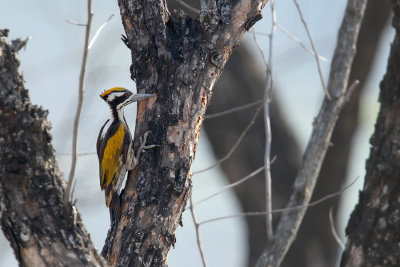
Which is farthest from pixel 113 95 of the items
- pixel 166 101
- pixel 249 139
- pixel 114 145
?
pixel 249 139

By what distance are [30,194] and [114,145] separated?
2.60m

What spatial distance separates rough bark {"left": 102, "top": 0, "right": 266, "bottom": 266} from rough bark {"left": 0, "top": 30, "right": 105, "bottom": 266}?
0.80 m

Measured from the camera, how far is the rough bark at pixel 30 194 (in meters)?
2.78

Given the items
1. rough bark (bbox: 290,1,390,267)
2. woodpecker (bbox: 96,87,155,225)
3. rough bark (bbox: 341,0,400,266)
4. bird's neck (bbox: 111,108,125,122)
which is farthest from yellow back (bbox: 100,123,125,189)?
rough bark (bbox: 290,1,390,267)

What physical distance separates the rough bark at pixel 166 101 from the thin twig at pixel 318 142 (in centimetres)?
121

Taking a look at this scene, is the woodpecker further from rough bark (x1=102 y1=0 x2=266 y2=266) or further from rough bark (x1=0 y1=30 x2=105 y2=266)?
rough bark (x1=0 y1=30 x2=105 y2=266)

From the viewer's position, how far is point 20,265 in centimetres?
283

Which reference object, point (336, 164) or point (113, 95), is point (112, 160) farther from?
point (336, 164)

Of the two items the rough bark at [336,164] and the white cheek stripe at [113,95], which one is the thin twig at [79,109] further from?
the rough bark at [336,164]

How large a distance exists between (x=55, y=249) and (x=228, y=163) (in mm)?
5098

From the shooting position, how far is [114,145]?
5.40m

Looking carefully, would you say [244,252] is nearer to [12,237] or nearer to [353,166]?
[353,166]

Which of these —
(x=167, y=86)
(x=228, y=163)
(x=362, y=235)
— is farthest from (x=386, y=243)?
(x=228, y=163)

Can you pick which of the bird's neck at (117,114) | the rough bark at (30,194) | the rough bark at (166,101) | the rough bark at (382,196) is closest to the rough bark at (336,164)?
the bird's neck at (117,114)
